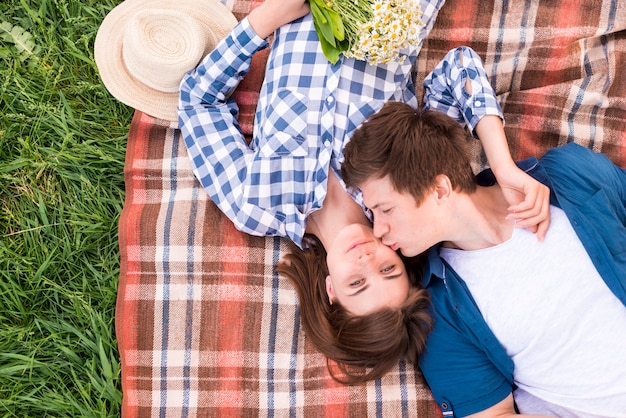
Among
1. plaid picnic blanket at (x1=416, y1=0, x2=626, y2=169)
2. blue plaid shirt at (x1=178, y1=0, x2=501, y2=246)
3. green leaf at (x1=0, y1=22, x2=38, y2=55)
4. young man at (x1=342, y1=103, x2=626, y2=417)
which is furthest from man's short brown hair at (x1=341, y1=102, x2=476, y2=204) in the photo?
green leaf at (x1=0, y1=22, x2=38, y2=55)

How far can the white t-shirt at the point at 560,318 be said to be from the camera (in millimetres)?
2996

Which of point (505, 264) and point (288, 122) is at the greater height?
point (288, 122)

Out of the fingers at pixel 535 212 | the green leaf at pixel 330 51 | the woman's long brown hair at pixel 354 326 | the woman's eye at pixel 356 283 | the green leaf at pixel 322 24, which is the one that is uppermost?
the green leaf at pixel 322 24

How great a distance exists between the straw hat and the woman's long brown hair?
50.4 inches

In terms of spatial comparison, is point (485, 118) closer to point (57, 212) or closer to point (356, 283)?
point (356, 283)

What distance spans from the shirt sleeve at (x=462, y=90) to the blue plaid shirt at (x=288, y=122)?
1cm

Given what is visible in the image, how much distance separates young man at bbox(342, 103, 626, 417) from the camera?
2969 millimetres

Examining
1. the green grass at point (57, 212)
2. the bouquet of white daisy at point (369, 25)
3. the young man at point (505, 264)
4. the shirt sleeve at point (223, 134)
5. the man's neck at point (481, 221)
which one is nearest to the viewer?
the bouquet of white daisy at point (369, 25)

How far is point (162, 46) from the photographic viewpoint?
3545 millimetres

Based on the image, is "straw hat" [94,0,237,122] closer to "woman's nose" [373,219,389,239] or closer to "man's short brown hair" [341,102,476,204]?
"man's short brown hair" [341,102,476,204]

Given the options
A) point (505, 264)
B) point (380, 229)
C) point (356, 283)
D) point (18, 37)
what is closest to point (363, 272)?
point (356, 283)

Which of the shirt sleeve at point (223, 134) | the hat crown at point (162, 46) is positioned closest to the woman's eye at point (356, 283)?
the shirt sleeve at point (223, 134)

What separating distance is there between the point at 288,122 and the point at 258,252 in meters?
0.80

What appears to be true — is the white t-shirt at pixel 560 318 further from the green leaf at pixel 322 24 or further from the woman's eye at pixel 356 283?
the green leaf at pixel 322 24
